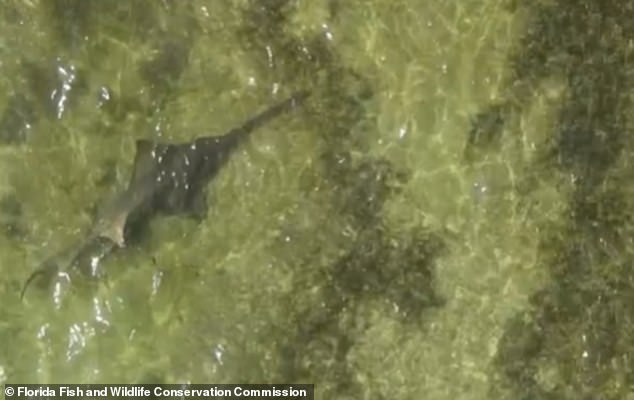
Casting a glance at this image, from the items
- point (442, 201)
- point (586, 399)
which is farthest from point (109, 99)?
point (586, 399)

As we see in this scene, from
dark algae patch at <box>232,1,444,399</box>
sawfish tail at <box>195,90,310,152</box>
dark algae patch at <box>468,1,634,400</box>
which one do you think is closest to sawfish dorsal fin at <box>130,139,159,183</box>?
sawfish tail at <box>195,90,310,152</box>

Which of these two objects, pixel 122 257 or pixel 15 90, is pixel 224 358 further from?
pixel 15 90

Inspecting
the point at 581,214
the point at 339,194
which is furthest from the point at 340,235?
the point at 581,214

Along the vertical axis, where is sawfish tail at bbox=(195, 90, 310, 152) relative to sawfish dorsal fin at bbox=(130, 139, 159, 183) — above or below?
above

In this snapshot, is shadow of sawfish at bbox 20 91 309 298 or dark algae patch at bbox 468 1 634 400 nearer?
shadow of sawfish at bbox 20 91 309 298

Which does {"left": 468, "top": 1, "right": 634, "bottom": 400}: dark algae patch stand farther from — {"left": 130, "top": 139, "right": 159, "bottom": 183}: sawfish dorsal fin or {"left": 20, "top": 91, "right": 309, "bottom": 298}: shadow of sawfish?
{"left": 130, "top": 139, "right": 159, "bottom": 183}: sawfish dorsal fin

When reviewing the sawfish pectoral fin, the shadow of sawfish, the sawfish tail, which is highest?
the sawfish tail

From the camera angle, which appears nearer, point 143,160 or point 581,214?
point 143,160

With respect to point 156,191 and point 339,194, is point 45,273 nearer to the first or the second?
point 156,191
